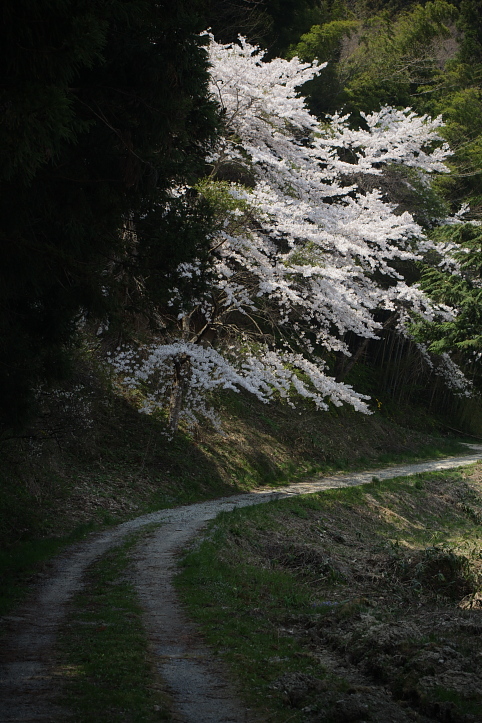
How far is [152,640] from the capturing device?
223 inches

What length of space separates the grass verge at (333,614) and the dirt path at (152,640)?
24 centimetres

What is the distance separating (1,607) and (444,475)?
15394 mm

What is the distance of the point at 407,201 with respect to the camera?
82.3 feet

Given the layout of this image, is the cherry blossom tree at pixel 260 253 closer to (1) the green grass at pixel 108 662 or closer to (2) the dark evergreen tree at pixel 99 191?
(2) the dark evergreen tree at pixel 99 191

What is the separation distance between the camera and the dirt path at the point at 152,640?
4277 mm

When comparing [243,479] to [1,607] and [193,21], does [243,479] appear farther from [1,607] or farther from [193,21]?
[193,21]

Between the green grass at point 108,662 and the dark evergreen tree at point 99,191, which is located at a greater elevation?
the dark evergreen tree at point 99,191

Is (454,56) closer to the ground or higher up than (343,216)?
higher up

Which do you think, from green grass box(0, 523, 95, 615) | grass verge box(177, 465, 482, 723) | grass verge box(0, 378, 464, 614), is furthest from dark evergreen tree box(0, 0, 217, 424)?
grass verge box(177, 465, 482, 723)

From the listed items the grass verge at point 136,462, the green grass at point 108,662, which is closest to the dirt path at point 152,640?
the green grass at point 108,662

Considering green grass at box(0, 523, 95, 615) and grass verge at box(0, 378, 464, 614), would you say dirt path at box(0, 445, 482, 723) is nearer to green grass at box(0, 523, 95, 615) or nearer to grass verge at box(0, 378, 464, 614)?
green grass at box(0, 523, 95, 615)

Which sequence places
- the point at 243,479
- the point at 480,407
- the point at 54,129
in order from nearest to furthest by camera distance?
1. the point at 54,129
2. the point at 243,479
3. the point at 480,407

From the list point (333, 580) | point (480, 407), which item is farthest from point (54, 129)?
point (480, 407)

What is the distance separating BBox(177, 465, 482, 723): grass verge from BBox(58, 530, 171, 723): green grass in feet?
2.16
